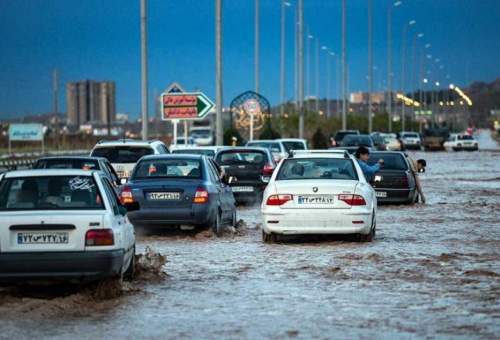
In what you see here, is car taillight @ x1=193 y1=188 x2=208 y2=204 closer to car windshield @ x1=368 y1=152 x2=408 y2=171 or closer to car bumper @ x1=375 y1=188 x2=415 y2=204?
car bumper @ x1=375 y1=188 x2=415 y2=204

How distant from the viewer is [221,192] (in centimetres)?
2148

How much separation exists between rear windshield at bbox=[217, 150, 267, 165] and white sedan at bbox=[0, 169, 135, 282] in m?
18.0

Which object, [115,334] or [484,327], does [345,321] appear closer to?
[484,327]

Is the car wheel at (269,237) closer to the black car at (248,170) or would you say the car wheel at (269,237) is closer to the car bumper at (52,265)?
the car bumper at (52,265)

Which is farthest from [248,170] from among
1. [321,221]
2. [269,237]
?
[321,221]

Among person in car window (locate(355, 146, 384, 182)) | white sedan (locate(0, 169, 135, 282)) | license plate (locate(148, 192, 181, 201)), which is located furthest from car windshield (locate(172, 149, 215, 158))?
white sedan (locate(0, 169, 135, 282))

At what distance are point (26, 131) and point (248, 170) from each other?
74.6 meters

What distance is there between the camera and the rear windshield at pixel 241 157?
101 feet

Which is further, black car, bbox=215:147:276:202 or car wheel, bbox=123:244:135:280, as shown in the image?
black car, bbox=215:147:276:202

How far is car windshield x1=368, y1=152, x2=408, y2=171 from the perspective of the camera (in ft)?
101

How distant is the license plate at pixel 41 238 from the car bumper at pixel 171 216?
25.5 feet

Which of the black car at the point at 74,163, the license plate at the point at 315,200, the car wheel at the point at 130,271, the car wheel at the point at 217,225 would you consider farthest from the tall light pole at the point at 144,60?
the car wheel at the point at 130,271

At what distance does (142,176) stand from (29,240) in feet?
29.1

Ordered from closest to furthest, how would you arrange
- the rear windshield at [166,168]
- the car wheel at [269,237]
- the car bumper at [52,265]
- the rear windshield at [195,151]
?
the car bumper at [52,265]
the car wheel at [269,237]
the rear windshield at [166,168]
the rear windshield at [195,151]
